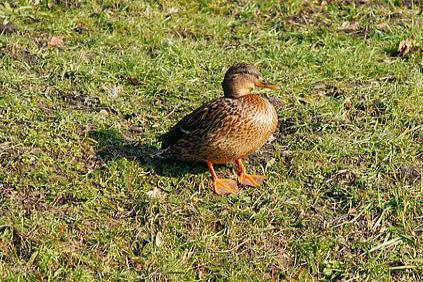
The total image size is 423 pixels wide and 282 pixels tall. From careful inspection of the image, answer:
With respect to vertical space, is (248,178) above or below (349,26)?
above

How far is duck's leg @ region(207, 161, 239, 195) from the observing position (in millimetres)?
5258

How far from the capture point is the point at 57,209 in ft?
16.4

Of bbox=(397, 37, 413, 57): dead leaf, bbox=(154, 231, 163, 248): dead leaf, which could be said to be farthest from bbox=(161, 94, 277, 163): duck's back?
bbox=(397, 37, 413, 57): dead leaf

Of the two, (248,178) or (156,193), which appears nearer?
(156,193)

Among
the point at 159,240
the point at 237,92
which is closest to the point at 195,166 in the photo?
the point at 237,92

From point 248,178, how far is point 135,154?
2.92 feet

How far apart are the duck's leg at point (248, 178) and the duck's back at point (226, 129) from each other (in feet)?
0.61

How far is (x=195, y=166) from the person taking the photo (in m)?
5.57

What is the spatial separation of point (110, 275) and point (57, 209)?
660 millimetres

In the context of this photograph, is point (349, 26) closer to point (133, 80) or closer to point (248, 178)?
point (133, 80)

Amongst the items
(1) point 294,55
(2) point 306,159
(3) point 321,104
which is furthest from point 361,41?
(2) point 306,159

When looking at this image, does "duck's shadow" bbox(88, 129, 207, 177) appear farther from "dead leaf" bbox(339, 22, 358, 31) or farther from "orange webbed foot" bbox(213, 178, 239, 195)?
"dead leaf" bbox(339, 22, 358, 31)

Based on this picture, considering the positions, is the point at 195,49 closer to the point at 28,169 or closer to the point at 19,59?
the point at 19,59

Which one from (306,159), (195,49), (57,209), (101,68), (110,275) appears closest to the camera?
(110,275)
